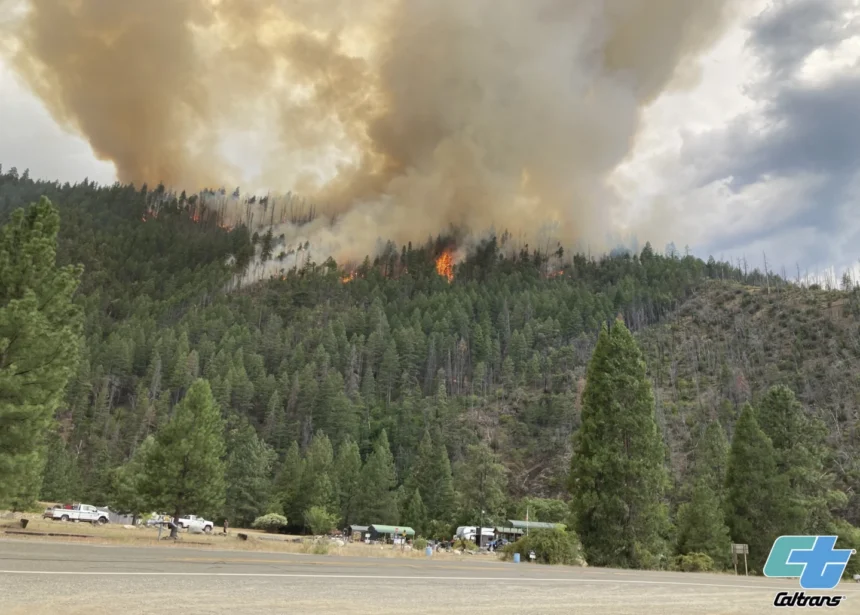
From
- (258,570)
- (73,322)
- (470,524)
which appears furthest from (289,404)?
(258,570)

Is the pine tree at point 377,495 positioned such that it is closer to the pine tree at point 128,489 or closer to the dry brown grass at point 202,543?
the pine tree at point 128,489

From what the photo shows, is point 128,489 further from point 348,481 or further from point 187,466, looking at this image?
point 348,481

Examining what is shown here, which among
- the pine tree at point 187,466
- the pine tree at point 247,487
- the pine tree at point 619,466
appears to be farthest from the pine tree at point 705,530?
the pine tree at point 247,487

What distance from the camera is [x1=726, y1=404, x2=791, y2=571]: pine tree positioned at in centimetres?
3894

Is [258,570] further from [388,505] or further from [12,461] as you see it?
[388,505]

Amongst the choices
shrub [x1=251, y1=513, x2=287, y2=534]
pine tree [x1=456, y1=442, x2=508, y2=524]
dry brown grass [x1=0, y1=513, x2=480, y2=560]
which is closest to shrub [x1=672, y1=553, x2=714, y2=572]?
dry brown grass [x1=0, y1=513, x2=480, y2=560]

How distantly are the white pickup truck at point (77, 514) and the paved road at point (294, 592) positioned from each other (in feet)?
151

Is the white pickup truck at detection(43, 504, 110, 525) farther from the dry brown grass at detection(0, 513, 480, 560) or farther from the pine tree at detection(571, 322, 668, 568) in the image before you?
the pine tree at detection(571, 322, 668, 568)

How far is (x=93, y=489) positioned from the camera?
9019 centimetres

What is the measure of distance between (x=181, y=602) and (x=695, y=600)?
36.4ft

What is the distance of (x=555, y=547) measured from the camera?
29.0 meters

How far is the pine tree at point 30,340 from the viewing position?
802 inches

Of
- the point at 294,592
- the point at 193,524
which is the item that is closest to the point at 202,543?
the point at 294,592

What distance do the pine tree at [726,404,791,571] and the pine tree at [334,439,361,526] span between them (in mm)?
61390
